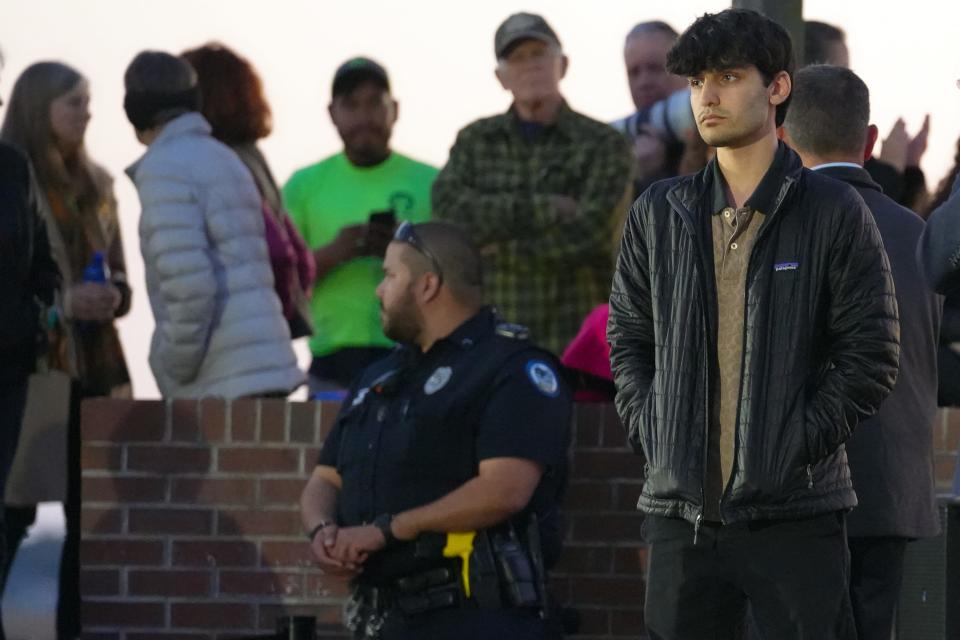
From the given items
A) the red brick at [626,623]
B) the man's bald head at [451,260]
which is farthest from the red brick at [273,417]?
the red brick at [626,623]

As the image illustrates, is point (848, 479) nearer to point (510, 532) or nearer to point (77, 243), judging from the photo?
point (510, 532)

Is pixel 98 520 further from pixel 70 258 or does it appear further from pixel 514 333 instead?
pixel 514 333

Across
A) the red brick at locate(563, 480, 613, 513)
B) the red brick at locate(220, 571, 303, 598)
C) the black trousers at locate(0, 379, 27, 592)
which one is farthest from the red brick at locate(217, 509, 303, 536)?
the red brick at locate(563, 480, 613, 513)

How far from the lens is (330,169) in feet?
28.6

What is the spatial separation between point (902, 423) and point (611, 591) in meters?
2.17

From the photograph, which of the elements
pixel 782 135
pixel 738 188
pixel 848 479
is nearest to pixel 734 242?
pixel 738 188

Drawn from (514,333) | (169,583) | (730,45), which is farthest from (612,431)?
(730,45)

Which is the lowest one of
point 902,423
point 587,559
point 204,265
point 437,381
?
point 587,559

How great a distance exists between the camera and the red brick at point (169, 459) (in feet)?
26.2

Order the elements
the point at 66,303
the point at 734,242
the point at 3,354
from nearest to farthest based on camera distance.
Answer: the point at 734,242
the point at 3,354
the point at 66,303

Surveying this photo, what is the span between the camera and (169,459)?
8.00 m

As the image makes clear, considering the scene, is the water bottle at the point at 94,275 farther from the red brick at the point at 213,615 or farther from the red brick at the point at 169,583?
the red brick at the point at 213,615

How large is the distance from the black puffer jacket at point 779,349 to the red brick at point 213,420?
3.21 m

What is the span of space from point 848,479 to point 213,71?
4.08 meters
